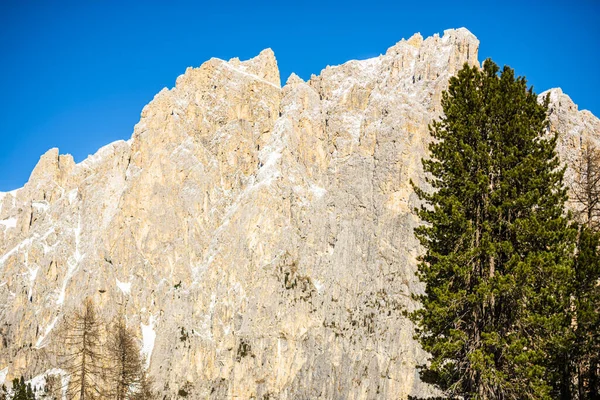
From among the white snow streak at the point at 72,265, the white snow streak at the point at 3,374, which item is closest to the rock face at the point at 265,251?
the white snow streak at the point at 72,265

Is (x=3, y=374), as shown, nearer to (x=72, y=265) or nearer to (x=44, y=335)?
(x=44, y=335)

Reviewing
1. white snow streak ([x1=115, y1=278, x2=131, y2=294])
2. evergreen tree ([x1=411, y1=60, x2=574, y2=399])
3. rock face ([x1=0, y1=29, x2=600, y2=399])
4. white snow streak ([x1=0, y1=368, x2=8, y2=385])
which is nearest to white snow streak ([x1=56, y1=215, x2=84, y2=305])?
rock face ([x1=0, y1=29, x2=600, y2=399])

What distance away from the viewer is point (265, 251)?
6555 inches

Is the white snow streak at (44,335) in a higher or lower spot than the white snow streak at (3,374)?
higher

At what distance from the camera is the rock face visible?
15488cm

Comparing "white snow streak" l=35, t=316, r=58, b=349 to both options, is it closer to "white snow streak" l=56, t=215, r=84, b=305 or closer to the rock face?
the rock face

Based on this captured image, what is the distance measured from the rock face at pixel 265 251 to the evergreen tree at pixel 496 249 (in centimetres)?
12787

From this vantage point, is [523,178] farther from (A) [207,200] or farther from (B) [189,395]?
(A) [207,200]

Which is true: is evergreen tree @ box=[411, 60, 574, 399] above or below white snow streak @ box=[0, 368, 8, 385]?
above

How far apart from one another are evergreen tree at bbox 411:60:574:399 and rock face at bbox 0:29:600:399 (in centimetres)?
12787

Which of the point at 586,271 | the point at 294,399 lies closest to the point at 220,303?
the point at 294,399

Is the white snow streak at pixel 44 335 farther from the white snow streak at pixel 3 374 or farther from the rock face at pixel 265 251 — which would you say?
the white snow streak at pixel 3 374

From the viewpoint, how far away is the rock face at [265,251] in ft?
508

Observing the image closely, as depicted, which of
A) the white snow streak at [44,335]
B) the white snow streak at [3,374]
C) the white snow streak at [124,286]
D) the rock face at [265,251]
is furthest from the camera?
the white snow streak at [3,374]
